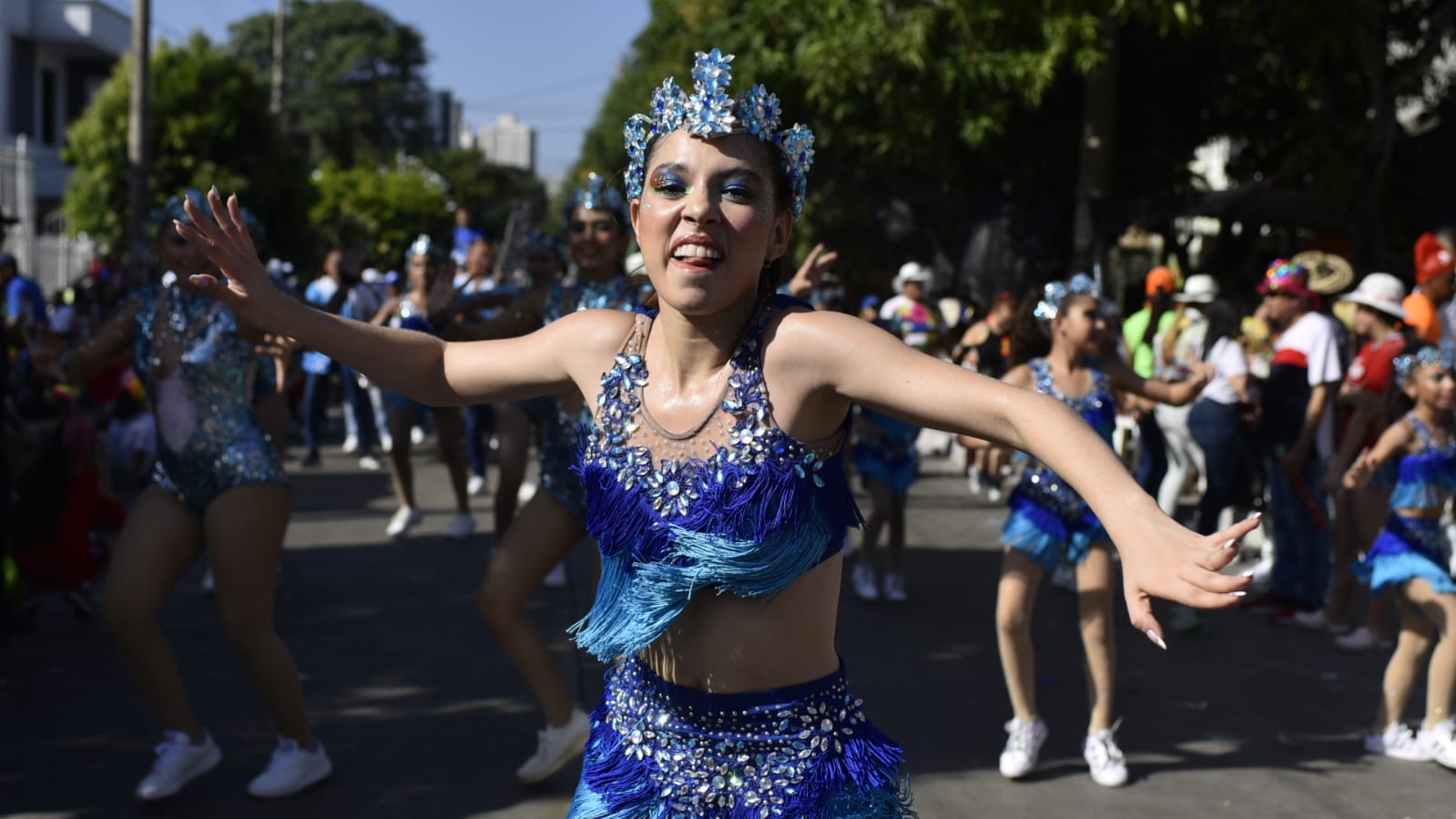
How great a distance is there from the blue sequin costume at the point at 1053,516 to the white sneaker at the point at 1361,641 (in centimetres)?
281

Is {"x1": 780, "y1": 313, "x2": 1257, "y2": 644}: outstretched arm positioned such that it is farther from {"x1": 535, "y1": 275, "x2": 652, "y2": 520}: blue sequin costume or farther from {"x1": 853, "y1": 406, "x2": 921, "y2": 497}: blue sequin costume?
{"x1": 853, "y1": 406, "x2": 921, "y2": 497}: blue sequin costume

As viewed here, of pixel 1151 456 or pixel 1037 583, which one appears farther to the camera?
pixel 1151 456

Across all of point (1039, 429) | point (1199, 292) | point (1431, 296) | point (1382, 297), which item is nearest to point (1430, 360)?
point (1382, 297)

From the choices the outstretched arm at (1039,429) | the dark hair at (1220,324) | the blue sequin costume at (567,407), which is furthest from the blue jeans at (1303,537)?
the outstretched arm at (1039,429)

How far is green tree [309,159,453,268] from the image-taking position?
145 ft

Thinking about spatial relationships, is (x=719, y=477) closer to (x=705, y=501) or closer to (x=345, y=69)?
(x=705, y=501)

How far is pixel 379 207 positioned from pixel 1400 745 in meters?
44.9

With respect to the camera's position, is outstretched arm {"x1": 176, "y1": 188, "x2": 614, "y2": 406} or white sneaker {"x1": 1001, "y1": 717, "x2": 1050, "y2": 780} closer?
outstretched arm {"x1": 176, "y1": 188, "x2": 614, "y2": 406}

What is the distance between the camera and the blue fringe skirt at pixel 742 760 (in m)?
2.78

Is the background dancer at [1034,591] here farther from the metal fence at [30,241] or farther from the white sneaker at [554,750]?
the metal fence at [30,241]

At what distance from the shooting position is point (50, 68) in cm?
3669

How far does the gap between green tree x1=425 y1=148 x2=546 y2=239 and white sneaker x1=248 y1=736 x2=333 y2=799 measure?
2975 inches

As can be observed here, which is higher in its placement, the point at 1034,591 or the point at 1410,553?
the point at 1410,553

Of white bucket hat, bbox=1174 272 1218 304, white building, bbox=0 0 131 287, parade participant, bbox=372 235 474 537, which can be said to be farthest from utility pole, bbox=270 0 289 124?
white bucket hat, bbox=1174 272 1218 304
